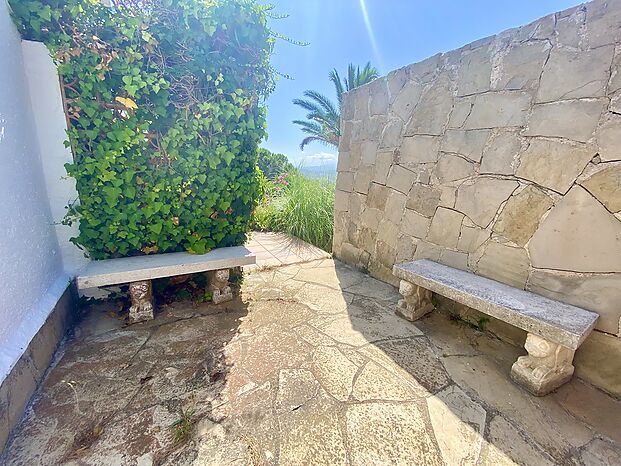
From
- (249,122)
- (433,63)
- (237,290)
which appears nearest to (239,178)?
(249,122)

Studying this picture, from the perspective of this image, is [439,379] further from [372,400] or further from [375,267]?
[375,267]

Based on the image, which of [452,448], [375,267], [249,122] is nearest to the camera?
[452,448]

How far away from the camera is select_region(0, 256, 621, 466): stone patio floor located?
4.11ft

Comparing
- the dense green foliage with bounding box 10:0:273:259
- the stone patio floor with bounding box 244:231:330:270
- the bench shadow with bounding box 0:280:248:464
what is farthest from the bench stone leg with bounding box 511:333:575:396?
the stone patio floor with bounding box 244:231:330:270

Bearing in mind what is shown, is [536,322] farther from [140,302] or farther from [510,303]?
[140,302]

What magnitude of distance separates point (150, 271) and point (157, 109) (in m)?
1.25

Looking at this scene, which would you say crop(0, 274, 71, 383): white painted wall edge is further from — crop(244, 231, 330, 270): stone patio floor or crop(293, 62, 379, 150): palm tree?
crop(293, 62, 379, 150): palm tree

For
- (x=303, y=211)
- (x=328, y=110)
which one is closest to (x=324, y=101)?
(x=328, y=110)

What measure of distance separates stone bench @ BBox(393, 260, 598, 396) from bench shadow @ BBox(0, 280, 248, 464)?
1702 millimetres

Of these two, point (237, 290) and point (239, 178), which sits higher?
point (239, 178)

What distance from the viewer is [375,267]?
3.34 metres

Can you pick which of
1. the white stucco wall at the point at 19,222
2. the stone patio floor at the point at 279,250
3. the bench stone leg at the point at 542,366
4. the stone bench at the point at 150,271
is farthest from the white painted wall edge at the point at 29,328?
the bench stone leg at the point at 542,366

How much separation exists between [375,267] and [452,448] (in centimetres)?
214

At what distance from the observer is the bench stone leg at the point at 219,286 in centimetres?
254
